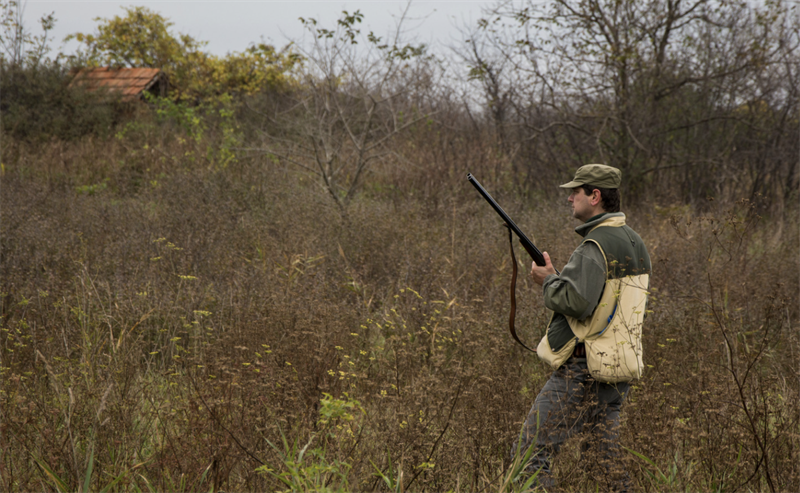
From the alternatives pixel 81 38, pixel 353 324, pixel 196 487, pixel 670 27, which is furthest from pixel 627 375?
pixel 81 38

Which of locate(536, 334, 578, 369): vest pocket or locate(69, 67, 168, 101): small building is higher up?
locate(69, 67, 168, 101): small building

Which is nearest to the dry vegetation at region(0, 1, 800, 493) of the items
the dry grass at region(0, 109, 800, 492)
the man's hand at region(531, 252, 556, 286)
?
the dry grass at region(0, 109, 800, 492)

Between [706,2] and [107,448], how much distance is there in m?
10.7

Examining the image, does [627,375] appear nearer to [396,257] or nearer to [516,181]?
[396,257]

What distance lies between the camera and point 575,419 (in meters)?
2.59

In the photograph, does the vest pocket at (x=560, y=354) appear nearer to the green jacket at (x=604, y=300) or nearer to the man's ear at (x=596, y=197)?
the green jacket at (x=604, y=300)

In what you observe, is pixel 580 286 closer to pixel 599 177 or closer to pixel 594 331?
pixel 594 331

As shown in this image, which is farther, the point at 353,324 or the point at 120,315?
the point at 353,324

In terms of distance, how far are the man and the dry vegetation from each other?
0.56 feet

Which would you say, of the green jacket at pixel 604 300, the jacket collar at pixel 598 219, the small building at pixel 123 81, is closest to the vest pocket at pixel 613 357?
the green jacket at pixel 604 300

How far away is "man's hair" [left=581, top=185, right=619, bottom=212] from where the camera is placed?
2758 millimetres

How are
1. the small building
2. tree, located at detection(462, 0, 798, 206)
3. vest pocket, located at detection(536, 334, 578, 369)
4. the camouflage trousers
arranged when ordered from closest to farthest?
the camouflage trousers < vest pocket, located at detection(536, 334, 578, 369) < tree, located at detection(462, 0, 798, 206) < the small building

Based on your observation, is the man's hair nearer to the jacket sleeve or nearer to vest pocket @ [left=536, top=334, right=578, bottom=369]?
the jacket sleeve

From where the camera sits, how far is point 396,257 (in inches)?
230
